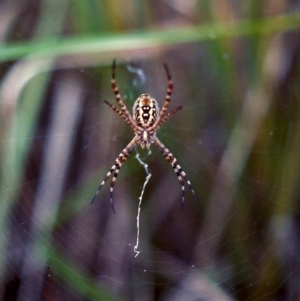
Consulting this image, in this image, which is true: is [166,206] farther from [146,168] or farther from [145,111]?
[145,111]

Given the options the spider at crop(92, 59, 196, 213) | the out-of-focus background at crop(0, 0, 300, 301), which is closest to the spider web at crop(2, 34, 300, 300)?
the out-of-focus background at crop(0, 0, 300, 301)

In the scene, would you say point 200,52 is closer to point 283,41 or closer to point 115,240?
point 283,41

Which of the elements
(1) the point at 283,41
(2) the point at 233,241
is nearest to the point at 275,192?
(2) the point at 233,241

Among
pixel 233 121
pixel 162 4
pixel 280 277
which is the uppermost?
pixel 162 4

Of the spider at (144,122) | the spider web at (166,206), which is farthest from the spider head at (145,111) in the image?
the spider web at (166,206)

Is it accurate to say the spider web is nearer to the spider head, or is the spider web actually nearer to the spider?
the spider

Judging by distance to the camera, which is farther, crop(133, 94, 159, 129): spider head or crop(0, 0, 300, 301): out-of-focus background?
crop(133, 94, 159, 129): spider head
